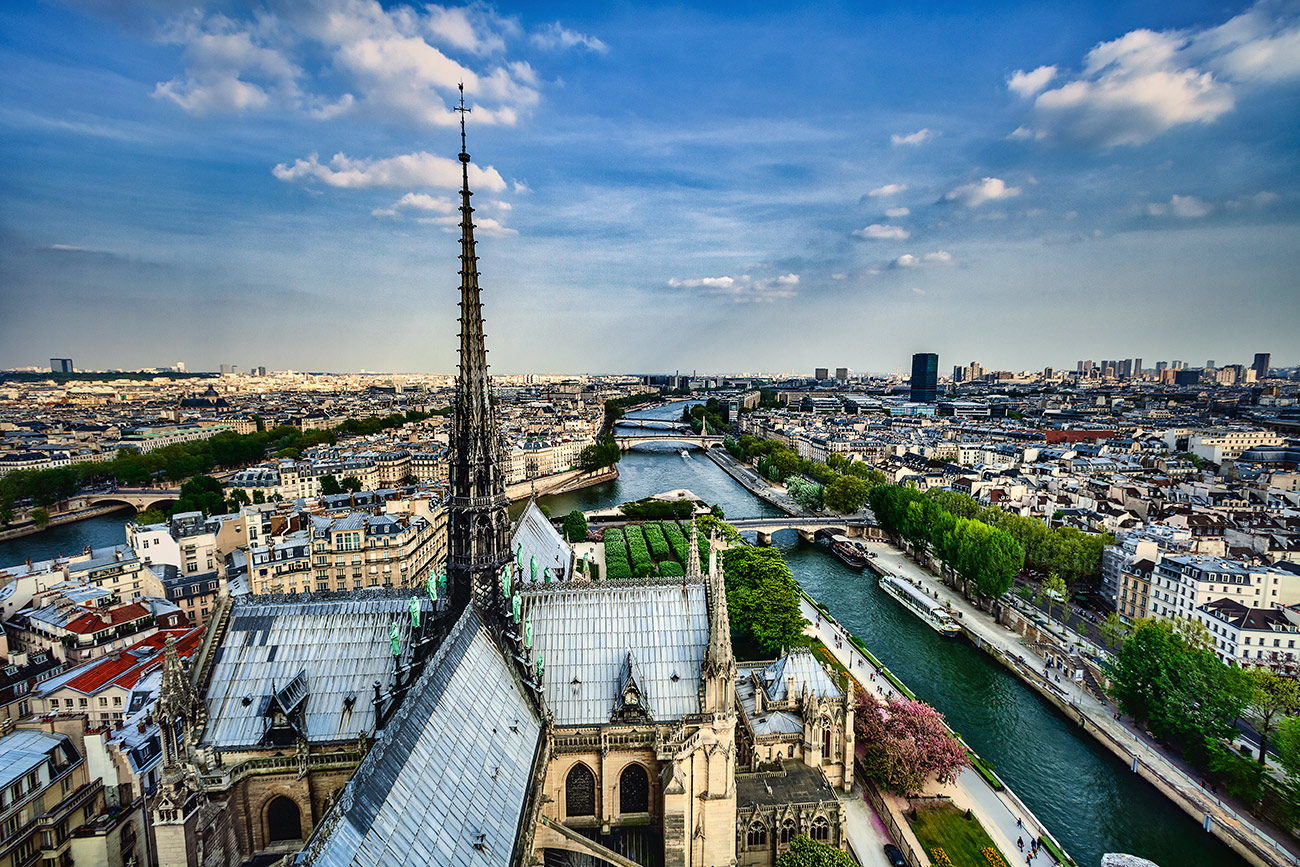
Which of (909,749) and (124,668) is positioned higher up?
(124,668)

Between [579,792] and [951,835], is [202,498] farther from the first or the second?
[951,835]

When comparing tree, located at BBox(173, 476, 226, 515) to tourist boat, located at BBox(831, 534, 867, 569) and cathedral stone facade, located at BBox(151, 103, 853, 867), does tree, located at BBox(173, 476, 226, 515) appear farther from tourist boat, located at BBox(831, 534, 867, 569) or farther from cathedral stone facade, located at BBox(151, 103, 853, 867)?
tourist boat, located at BBox(831, 534, 867, 569)

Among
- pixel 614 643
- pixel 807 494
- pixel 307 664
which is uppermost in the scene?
pixel 614 643

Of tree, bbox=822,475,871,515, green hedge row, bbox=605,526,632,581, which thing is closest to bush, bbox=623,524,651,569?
green hedge row, bbox=605,526,632,581

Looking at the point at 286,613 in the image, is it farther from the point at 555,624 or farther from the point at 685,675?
the point at 685,675

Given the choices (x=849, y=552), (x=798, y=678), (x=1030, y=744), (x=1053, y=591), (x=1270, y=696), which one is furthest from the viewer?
(x=849, y=552)

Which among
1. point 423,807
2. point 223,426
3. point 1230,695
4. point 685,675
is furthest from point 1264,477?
point 223,426

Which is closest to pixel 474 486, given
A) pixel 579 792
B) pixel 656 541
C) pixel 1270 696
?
pixel 579 792
